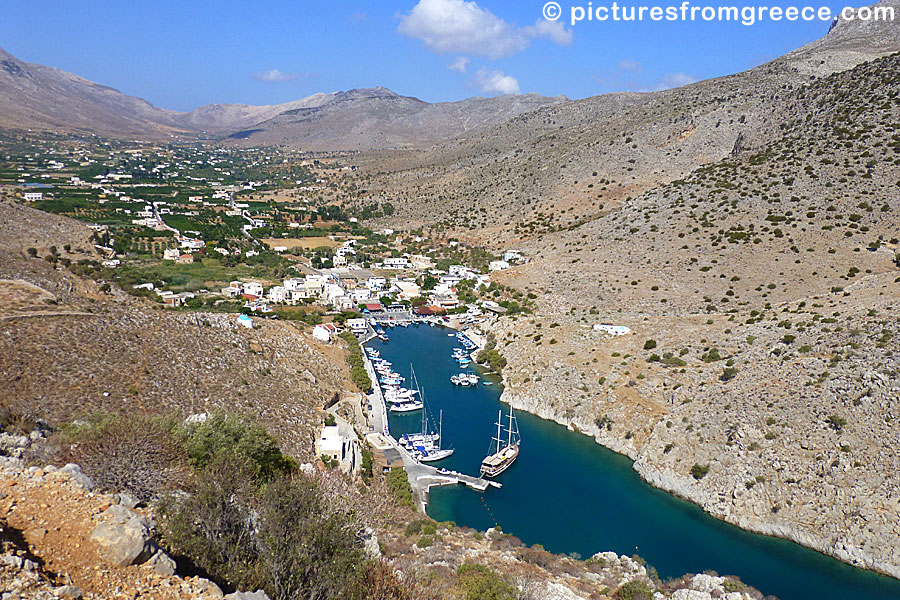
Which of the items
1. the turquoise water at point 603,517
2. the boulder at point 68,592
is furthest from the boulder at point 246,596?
the turquoise water at point 603,517

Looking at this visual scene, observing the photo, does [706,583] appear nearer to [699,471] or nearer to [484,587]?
[699,471]

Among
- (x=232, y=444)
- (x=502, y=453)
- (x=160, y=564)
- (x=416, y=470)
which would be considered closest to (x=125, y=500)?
(x=160, y=564)

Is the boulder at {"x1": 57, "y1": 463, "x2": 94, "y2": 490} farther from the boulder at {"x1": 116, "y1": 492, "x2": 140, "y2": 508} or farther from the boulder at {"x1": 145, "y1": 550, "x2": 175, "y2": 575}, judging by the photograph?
the boulder at {"x1": 145, "y1": 550, "x2": 175, "y2": 575}

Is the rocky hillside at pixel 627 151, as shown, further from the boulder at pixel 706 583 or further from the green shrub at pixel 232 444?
the green shrub at pixel 232 444

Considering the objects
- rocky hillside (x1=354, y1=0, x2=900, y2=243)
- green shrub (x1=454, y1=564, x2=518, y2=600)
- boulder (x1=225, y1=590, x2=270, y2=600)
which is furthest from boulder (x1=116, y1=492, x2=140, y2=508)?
rocky hillside (x1=354, y1=0, x2=900, y2=243)

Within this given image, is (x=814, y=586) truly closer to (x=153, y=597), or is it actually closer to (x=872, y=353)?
(x=872, y=353)

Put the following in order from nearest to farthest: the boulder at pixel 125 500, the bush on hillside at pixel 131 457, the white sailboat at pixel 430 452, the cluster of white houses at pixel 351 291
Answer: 1. the boulder at pixel 125 500
2. the bush on hillside at pixel 131 457
3. the white sailboat at pixel 430 452
4. the cluster of white houses at pixel 351 291

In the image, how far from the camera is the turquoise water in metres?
24.7

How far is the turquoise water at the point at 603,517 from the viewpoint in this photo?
81.1 ft

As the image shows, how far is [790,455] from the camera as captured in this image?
2816 centimetres

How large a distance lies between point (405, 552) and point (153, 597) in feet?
41.9

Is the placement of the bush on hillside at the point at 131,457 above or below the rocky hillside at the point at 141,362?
above

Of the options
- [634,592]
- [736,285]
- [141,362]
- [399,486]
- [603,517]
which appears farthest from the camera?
[736,285]

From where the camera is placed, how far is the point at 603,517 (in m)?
29.2
